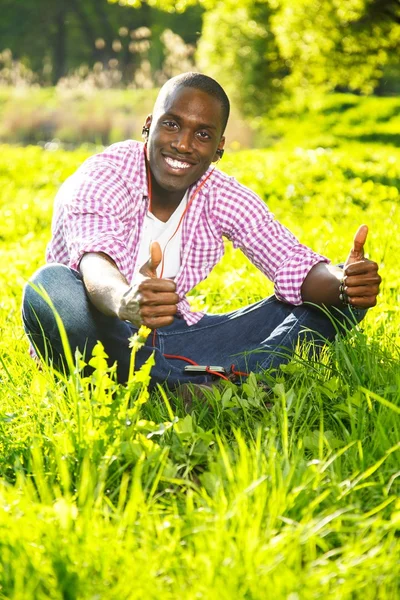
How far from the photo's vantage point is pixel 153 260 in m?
2.50

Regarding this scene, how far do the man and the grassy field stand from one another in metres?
0.21

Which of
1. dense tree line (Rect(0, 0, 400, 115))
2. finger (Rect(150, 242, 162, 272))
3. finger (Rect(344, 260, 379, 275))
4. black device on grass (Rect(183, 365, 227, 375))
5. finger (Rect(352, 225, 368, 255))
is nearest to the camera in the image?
→ finger (Rect(150, 242, 162, 272))

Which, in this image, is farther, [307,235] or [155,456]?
[307,235]

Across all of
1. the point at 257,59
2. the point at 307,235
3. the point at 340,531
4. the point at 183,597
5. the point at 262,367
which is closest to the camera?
the point at 183,597

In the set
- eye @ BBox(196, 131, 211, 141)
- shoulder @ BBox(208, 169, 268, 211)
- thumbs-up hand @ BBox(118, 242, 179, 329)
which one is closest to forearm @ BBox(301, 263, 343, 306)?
shoulder @ BBox(208, 169, 268, 211)

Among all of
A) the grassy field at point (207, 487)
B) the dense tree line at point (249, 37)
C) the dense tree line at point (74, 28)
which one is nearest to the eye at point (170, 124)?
the grassy field at point (207, 487)

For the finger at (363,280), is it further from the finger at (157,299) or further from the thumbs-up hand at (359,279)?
the finger at (157,299)

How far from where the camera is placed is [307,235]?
642 centimetres

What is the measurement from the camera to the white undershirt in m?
3.70

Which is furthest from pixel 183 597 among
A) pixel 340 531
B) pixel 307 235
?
pixel 307 235

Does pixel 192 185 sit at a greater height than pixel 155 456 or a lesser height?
greater

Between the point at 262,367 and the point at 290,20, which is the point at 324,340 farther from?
the point at 290,20

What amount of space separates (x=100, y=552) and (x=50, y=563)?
0.37 ft

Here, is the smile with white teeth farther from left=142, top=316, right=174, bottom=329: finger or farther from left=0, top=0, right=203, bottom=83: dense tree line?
left=0, top=0, right=203, bottom=83: dense tree line
